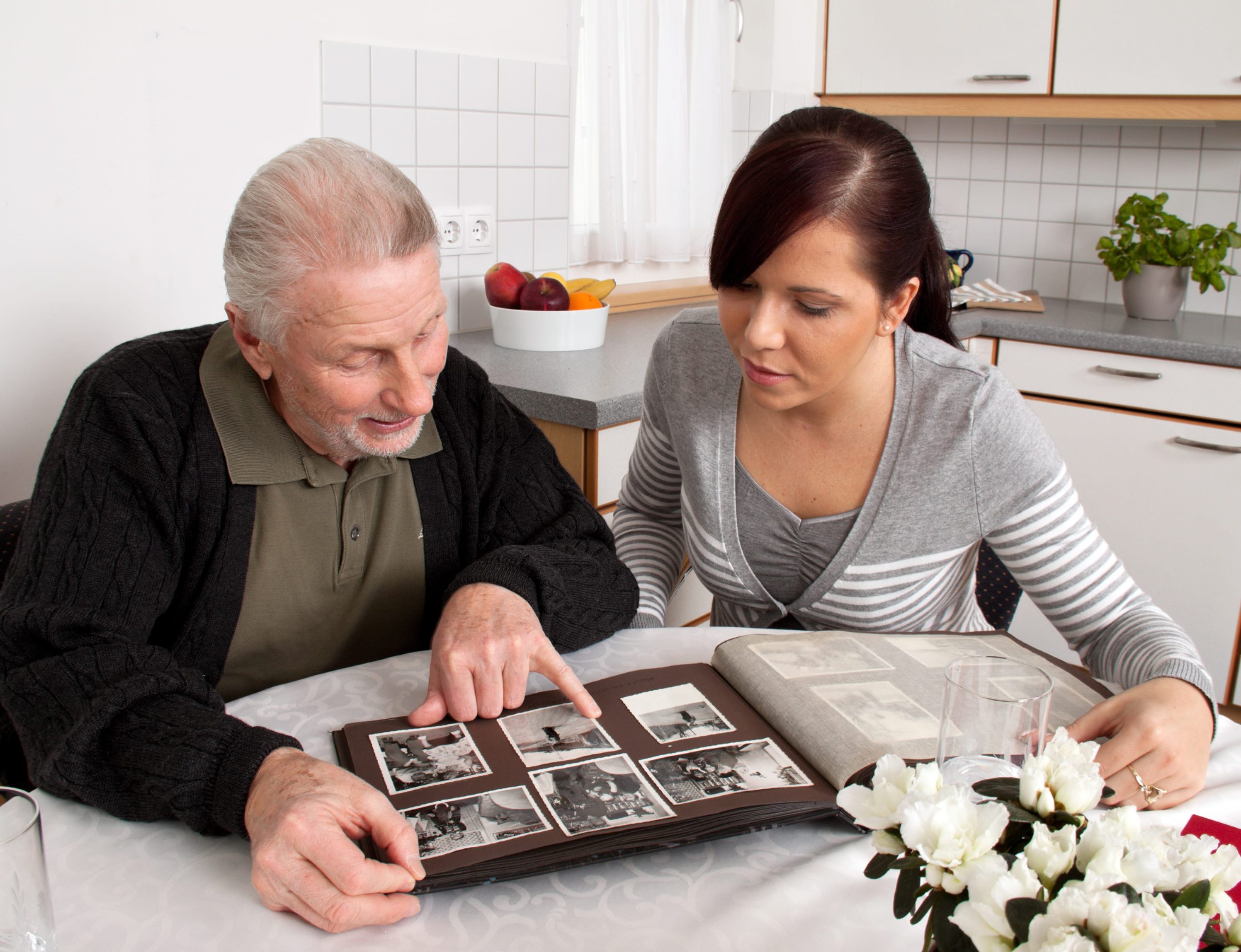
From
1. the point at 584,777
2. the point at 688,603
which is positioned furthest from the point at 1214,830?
the point at 688,603

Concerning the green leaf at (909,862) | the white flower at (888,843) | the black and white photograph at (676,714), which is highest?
the white flower at (888,843)

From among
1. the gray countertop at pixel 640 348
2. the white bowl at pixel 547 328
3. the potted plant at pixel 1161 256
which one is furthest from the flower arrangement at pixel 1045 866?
the potted plant at pixel 1161 256

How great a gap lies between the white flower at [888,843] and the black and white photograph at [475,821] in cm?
33

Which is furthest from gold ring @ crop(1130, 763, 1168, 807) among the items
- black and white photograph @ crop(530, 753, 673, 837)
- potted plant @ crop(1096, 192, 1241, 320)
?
potted plant @ crop(1096, 192, 1241, 320)

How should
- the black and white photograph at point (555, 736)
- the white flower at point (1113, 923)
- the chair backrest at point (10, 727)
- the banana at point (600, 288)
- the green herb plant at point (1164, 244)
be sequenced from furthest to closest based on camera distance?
1. the green herb plant at point (1164, 244)
2. the banana at point (600, 288)
3. the chair backrest at point (10, 727)
4. the black and white photograph at point (555, 736)
5. the white flower at point (1113, 923)

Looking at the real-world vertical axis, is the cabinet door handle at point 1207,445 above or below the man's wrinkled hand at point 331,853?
below

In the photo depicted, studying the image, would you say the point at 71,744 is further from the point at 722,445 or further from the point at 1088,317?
the point at 1088,317

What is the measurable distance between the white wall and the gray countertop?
21.2 inches

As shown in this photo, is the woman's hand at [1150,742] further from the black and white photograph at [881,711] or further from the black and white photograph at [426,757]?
the black and white photograph at [426,757]

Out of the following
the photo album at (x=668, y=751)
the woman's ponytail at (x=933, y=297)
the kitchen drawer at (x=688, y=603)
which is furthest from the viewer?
the kitchen drawer at (x=688, y=603)

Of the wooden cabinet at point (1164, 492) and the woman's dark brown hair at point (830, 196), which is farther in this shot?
the wooden cabinet at point (1164, 492)

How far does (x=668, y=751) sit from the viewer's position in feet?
2.71

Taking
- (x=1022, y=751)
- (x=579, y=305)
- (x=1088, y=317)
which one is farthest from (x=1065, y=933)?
(x=1088, y=317)

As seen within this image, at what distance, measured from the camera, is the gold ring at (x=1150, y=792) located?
818 millimetres
